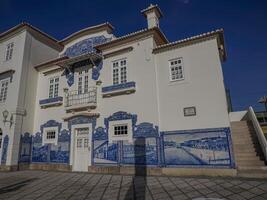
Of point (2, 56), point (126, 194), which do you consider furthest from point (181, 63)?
point (2, 56)

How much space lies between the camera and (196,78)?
988 centimetres

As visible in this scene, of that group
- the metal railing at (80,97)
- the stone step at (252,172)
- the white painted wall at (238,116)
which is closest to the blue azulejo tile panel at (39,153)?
the metal railing at (80,97)

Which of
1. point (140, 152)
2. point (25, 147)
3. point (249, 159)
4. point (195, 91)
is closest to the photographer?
point (249, 159)

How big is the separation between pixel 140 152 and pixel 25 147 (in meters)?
8.90

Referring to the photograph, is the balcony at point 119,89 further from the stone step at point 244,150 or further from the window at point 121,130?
the stone step at point 244,150

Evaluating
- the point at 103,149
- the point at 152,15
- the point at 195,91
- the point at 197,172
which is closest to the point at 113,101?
the point at 103,149

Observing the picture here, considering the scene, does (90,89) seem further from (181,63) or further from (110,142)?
(181,63)

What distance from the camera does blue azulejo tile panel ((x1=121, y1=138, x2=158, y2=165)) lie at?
9.88 meters

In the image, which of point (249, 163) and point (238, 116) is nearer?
point (249, 163)

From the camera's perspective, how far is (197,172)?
888cm

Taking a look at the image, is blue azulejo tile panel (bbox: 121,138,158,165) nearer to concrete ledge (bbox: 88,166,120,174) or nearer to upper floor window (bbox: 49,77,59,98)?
concrete ledge (bbox: 88,166,120,174)

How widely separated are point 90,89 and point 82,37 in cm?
418

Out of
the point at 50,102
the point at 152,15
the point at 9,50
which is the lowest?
the point at 50,102

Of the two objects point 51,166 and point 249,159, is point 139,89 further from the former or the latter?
point 51,166
